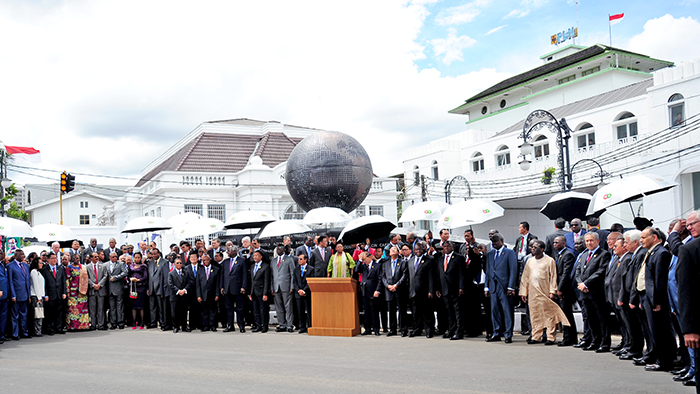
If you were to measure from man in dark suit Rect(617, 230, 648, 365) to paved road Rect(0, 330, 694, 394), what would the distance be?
0.31 meters

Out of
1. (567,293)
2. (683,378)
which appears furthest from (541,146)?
(683,378)

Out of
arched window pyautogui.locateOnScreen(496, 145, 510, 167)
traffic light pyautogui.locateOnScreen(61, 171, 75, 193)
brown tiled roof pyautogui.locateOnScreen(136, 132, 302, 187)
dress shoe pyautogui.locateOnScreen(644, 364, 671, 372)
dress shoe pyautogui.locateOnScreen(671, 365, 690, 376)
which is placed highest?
brown tiled roof pyautogui.locateOnScreen(136, 132, 302, 187)

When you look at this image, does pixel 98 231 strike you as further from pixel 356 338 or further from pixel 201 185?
pixel 356 338

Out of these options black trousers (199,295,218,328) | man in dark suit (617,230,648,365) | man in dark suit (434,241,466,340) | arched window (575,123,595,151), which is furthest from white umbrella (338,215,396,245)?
arched window (575,123,595,151)

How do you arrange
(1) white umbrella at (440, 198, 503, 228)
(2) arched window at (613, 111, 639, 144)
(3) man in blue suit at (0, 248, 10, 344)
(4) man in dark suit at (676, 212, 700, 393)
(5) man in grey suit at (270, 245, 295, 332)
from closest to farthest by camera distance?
(4) man in dark suit at (676, 212, 700, 393) < (3) man in blue suit at (0, 248, 10, 344) < (5) man in grey suit at (270, 245, 295, 332) < (1) white umbrella at (440, 198, 503, 228) < (2) arched window at (613, 111, 639, 144)

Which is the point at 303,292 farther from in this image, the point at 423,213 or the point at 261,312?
the point at 423,213

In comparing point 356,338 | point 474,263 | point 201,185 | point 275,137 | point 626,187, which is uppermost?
point 275,137

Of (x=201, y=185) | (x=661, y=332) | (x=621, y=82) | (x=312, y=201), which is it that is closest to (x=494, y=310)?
(x=661, y=332)

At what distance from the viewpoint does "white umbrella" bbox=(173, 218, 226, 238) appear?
16.8 m

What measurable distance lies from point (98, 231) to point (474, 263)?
38.7m

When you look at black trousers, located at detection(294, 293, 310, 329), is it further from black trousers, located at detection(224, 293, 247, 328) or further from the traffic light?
the traffic light

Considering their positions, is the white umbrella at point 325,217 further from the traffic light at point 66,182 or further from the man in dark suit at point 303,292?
the traffic light at point 66,182

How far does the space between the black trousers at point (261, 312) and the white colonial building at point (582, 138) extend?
14039mm

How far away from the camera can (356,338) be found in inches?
440
